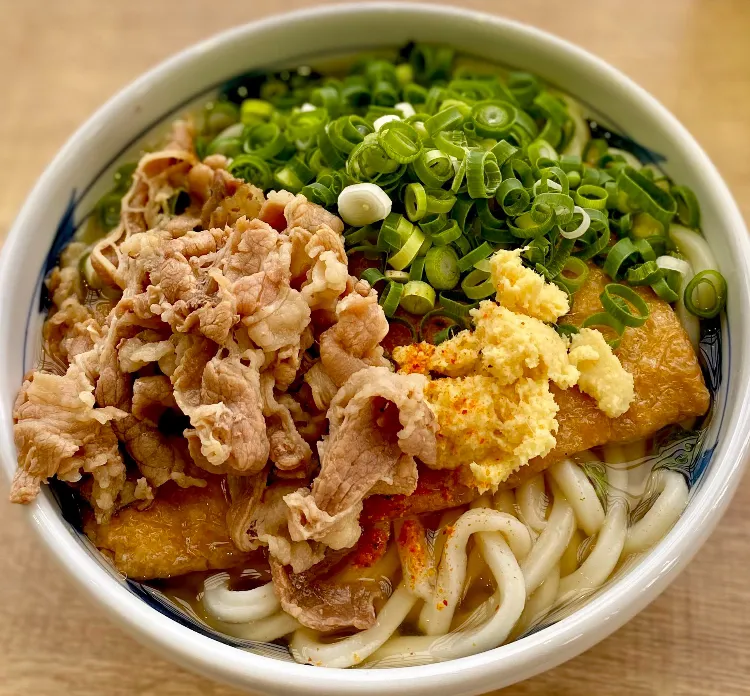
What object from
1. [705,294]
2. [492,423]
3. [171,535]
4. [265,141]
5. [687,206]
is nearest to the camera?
[492,423]

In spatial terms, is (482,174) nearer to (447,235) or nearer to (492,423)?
(447,235)

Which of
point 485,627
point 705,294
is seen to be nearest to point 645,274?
point 705,294

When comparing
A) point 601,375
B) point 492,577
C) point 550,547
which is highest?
point 601,375

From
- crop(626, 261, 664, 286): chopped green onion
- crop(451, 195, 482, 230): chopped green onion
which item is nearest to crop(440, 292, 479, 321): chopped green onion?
crop(451, 195, 482, 230): chopped green onion

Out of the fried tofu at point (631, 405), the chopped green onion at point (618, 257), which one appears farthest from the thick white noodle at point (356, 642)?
the chopped green onion at point (618, 257)

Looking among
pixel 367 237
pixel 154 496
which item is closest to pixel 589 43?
pixel 367 237

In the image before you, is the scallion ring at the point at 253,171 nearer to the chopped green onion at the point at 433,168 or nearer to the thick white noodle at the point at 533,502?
the chopped green onion at the point at 433,168
